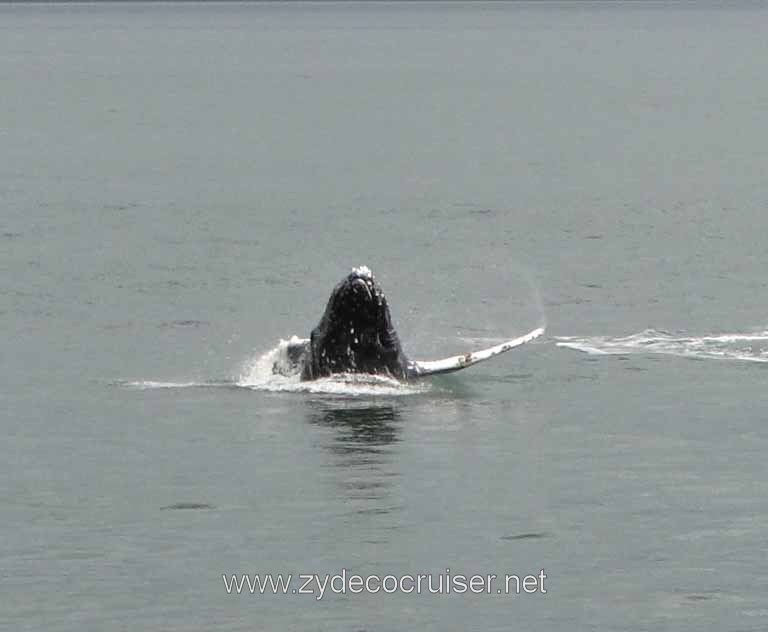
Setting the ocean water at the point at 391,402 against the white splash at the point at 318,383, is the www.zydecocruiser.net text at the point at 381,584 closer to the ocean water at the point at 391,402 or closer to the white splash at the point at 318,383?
the ocean water at the point at 391,402

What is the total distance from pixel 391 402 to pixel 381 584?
10.0 metres

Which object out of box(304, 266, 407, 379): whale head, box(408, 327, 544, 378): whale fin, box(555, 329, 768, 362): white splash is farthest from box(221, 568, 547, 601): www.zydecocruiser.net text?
box(555, 329, 768, 362): white splash

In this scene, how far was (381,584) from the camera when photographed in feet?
90.5

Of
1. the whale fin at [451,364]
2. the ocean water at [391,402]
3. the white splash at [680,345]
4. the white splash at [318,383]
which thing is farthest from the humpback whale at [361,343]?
the white splash at [680,345]

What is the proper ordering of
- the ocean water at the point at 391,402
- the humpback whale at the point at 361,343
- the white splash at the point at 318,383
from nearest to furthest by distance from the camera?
1. the ocean water at the point at 391,402
2. the humpback whale at the point at 361,343
3. the white splash at the point at 318,383

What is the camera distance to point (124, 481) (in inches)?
1286

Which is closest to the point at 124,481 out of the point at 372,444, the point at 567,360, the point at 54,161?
the point at 372,444

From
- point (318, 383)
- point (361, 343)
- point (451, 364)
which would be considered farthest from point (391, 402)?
point (318, 383)

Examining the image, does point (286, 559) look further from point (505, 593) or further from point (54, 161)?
point (54, 161)

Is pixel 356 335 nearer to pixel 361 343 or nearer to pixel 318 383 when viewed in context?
pixel 361 343

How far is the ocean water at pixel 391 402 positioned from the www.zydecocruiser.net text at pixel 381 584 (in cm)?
18

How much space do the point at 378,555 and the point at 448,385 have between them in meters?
11.1

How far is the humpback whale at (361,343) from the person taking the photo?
3728cm

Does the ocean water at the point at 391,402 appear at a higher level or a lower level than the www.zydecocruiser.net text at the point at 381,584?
higher
